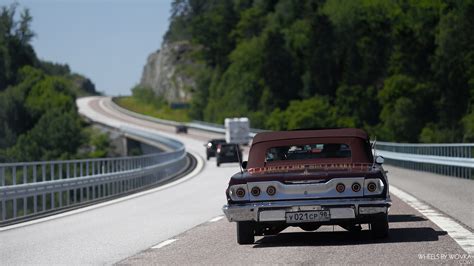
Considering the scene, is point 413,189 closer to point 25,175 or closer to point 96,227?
point 25,175

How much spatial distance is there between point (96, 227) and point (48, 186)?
313 inches

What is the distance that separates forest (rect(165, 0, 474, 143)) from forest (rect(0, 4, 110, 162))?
2160 centimetres

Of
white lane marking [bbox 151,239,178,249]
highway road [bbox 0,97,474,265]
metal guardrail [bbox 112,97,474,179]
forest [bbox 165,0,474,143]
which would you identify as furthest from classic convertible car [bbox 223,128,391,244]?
forest [bbox 165,0,474,143]

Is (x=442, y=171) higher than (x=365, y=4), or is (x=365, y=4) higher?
(x=365, y=4)

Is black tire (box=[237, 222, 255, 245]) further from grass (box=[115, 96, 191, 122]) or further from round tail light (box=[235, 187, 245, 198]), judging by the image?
grass (box=[115, 96, 191, 122])

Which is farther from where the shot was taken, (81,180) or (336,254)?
(81,180)

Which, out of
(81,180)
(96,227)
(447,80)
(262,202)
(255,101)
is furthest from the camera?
(255,101)

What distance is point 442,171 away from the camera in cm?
4059

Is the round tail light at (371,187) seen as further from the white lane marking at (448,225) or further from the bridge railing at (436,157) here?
the bridge railing at (436,157)

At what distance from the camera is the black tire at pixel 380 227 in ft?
43.7

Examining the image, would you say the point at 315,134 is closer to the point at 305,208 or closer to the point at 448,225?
the point at 305,208

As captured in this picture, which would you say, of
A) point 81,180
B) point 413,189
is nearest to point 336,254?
point 413,189

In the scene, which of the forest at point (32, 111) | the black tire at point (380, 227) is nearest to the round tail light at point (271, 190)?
the black tire at point (380, 227)

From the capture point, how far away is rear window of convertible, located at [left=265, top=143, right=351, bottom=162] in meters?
14.8
